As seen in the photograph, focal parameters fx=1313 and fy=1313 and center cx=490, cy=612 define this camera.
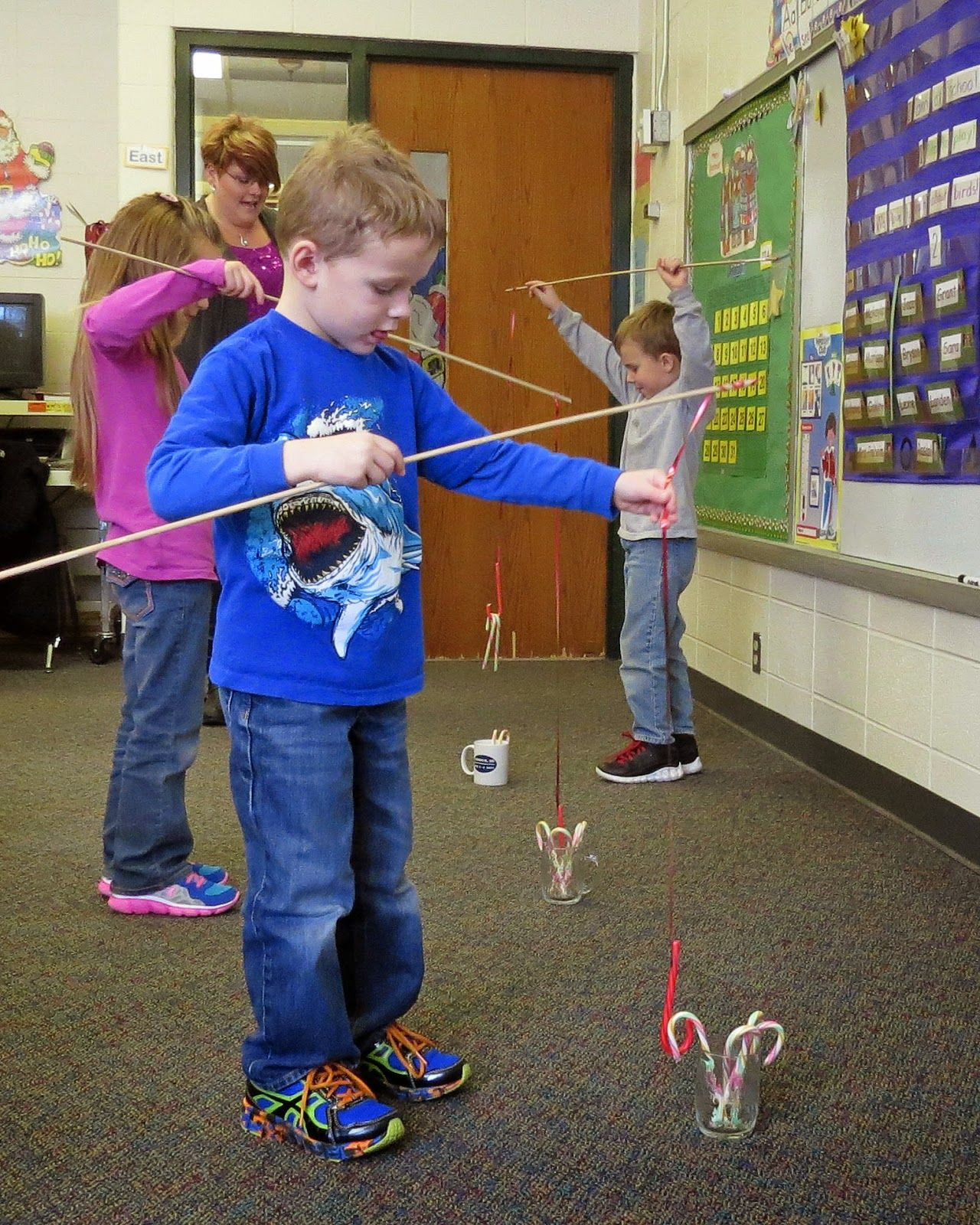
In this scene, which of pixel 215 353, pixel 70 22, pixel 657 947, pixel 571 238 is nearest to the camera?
pixel 215 353

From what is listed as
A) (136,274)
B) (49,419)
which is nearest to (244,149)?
(136,274)

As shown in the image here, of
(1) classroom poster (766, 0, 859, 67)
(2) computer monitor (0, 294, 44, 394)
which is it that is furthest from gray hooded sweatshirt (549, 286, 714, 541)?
(2) computer monitor (0, 294, 44, 394)

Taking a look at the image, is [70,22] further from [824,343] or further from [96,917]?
[96,917]

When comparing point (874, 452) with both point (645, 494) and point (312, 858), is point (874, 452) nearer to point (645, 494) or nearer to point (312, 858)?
point (645, 494)

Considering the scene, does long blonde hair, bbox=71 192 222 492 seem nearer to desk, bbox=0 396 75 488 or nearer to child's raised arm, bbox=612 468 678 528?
child's raised arm, bbox=612 468 678 528

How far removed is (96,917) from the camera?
2.21 metres

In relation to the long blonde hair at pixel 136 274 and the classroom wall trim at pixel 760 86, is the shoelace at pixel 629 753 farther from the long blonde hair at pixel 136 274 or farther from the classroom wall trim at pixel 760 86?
the classroom wall trim at pixel 760 86

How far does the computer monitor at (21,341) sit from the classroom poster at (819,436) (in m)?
3.09

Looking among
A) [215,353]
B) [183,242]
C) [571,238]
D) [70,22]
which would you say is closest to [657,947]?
[215,353]

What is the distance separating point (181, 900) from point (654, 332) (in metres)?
1.67

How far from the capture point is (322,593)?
55.2 inches

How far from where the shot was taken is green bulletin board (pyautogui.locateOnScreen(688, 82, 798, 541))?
339cm

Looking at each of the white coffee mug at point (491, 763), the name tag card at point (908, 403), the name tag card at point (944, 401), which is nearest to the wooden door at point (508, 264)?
the white coffee mug at point (491, 763)

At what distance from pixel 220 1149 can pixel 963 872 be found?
1546 millimetres
